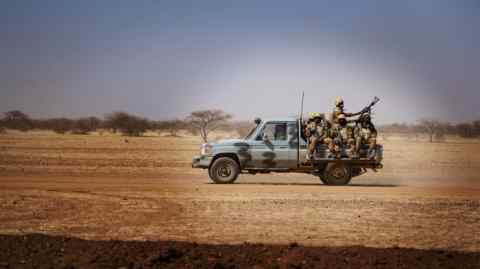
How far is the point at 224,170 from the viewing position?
20.0 meters

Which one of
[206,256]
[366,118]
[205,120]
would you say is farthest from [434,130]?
[206,256]

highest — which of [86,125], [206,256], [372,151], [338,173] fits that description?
[86,125]

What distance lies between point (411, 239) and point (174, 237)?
3.95m

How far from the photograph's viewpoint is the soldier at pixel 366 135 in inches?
769

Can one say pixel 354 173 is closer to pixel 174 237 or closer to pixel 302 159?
pixel 302 159

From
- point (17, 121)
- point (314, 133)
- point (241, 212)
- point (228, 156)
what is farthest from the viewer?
point (17, 121)

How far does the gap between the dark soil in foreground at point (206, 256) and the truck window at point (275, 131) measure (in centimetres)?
974

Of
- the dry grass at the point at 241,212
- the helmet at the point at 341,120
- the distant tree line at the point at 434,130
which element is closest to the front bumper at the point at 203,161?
the dry grass at the point at 241,212

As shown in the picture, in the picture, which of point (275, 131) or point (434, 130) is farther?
point (434, 130)

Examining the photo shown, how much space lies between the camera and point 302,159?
19484 mm

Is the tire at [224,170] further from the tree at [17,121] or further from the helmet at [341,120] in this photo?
the tree at [17,121]

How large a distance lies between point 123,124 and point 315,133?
166ft

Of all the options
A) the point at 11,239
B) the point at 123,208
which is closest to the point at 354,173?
the point at 123,208

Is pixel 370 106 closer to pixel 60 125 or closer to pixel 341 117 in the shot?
pixel 341 117
